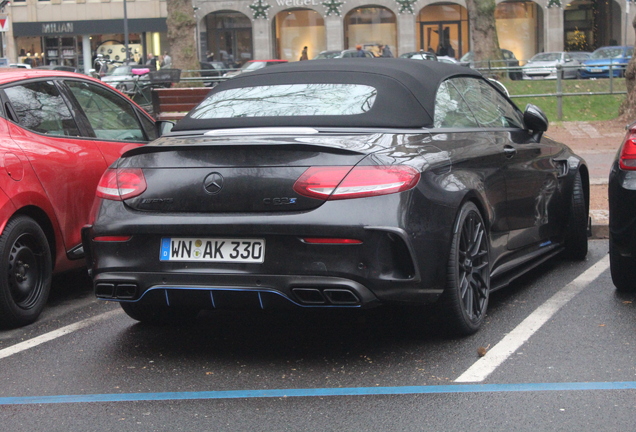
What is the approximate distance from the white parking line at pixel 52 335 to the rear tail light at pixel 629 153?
10.7 feet

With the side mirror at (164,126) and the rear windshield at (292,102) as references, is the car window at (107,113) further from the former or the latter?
the rear windshield at (292,102)

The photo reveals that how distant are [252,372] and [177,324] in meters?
1.20

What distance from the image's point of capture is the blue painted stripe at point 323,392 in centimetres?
417

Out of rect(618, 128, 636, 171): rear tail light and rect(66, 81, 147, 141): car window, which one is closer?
rect(618, 128, 636, 171): rear tail light

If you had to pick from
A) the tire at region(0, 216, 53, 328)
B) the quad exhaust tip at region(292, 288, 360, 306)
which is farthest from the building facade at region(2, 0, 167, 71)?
the quad exhaust tip at region(292, 288, 360, 306)

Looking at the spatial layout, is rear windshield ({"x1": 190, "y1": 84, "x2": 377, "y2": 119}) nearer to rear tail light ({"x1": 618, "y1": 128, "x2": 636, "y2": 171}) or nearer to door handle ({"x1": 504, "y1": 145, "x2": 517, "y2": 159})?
door handle ({"x1": 504, "y1": 145, "x2": 517, "y2": 159})

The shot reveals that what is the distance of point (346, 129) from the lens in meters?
4.91

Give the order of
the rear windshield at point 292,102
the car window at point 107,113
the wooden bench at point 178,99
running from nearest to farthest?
the rear windshield at point 292,102, the car window at point 107,113, the wooden bench at point 178,99

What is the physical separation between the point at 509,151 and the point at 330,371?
204cm

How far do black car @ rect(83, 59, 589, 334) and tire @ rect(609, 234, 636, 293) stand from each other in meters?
0.90

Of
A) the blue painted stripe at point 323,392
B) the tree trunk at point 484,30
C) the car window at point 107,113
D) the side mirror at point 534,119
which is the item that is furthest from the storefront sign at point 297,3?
the blue painted stripe at point 323,392

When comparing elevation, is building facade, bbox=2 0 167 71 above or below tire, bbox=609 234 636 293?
above

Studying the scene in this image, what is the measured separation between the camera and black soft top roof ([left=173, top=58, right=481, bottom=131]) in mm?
5031

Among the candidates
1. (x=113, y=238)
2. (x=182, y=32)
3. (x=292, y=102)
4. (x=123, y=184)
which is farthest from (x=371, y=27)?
(x=113, y=238)
